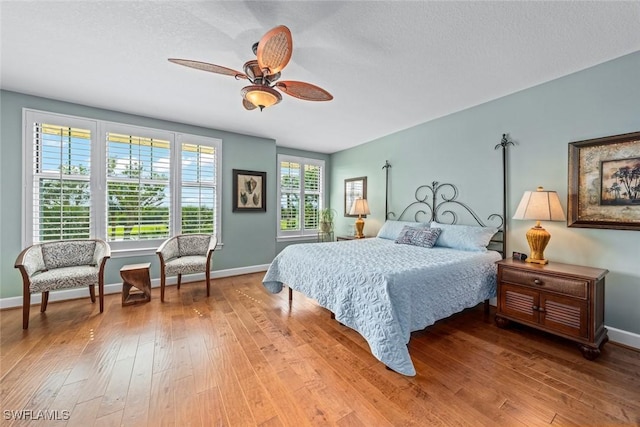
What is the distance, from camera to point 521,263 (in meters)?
2.51

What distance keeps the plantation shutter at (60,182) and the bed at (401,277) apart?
271cm

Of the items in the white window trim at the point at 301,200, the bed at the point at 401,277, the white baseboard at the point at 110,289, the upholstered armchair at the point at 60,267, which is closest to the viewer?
the bed at the point at 401,277

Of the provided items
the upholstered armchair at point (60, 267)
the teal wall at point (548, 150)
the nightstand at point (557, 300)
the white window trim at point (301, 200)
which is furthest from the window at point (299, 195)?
the nightstand at point (557, 300)

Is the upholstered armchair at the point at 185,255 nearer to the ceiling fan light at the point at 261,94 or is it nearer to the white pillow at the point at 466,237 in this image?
the ceiling fan light at the point at 261,94

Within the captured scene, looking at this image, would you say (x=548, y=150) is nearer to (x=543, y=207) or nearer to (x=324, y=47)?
(x=543, y=207)

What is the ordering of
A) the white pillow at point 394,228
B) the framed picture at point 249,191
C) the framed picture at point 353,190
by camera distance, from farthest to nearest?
the framed picture at point 353,190 → the framed picture at point 249,191 → the white pillow at point 394,228

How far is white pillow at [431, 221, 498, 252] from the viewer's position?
2.93m

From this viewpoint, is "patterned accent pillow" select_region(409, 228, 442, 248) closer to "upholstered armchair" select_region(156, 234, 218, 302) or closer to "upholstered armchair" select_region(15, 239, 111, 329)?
"upholstered armchair" select_region(156, 234, 218, 302)

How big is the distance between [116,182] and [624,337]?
6009mm

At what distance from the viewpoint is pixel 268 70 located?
183 centimetres

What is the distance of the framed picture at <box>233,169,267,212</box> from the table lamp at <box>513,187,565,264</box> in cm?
393

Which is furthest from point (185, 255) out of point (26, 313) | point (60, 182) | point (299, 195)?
point (299, 195)

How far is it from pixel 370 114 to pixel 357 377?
3231 mm

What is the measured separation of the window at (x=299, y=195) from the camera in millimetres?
5469
